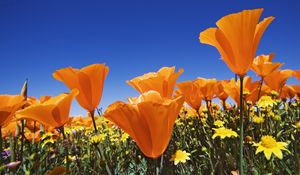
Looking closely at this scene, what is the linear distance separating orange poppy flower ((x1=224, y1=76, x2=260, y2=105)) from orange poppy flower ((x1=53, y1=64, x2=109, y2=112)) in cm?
116

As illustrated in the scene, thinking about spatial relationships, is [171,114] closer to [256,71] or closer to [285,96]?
[256,71]

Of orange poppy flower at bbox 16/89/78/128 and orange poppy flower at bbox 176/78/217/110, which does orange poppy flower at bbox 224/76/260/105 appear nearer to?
orange poppy flower at bbox 176/78/217/110

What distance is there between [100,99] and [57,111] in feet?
0.77

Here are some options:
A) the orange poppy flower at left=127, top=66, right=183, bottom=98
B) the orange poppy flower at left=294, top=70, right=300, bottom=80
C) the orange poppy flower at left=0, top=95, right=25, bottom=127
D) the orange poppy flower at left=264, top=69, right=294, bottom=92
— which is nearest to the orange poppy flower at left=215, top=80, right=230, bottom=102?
the orange poppy flower at left=264, top=69, right=294, bottom=92

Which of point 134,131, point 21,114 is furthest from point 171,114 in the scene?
point 21,114

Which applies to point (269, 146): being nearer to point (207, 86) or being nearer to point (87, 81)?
point (207, 86)

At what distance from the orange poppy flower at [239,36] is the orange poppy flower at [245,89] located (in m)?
1.09

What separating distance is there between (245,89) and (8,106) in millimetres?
1812

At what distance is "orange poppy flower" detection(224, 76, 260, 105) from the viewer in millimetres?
2260

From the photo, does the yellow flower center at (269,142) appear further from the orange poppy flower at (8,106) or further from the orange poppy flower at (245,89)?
the orange poppy flower at (8,106)

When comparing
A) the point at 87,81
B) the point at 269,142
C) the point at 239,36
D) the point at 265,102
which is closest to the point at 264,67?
the point at 265,102

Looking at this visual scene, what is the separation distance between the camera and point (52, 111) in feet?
4.47

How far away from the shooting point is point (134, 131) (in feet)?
3.58

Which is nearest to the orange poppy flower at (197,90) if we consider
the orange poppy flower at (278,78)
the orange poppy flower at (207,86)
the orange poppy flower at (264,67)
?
the orange poppy flower at (207,86)
